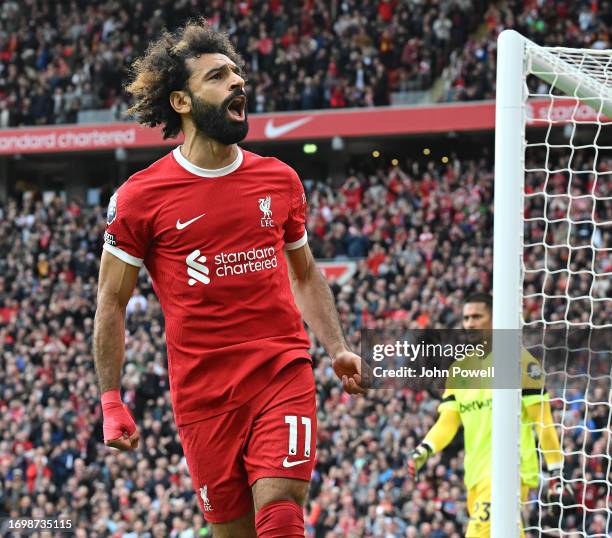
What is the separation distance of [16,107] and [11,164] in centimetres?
218

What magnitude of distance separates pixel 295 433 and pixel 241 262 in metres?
0.66

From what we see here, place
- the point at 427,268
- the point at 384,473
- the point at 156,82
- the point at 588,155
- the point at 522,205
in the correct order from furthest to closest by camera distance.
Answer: the point at 588,155 < the point at 427,268 < the point at 384,473 < the point at 522,205 < the point at 156,82

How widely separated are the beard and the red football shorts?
88 centimetres

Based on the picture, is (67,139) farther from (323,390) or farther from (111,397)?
(111,397)

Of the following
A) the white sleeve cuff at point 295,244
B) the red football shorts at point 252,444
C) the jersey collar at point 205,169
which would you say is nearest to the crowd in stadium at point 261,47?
the white sleeve cuff at point 295,244

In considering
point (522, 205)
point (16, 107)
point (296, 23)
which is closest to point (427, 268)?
point (296, 23)

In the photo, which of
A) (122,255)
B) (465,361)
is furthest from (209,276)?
(465,361)

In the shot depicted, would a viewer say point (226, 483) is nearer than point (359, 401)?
Yes

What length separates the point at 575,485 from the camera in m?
12.6

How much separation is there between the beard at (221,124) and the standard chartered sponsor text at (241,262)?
428 millimetres

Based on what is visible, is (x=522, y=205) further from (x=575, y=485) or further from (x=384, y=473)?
(x=384, y=473)

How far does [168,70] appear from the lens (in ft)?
15.4

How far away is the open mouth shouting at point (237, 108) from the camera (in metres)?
4.54

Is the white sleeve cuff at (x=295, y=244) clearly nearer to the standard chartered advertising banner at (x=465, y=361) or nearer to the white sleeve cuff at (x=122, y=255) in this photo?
the white sleeve cuff at (x=122, y=255)
